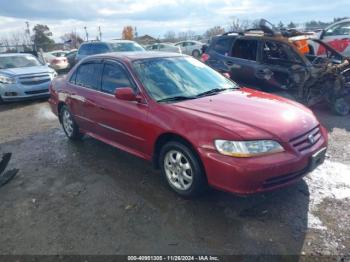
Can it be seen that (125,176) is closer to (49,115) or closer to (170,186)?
(170,186)

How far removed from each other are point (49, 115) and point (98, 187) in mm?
5094

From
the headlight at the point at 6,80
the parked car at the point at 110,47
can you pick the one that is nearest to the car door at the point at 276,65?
the parked car at the point at 110,47

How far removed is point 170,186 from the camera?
3877mm

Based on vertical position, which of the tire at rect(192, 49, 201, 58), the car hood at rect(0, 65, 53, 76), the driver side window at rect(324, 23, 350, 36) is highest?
the driver side window at rect(324, 23, 350, 36)

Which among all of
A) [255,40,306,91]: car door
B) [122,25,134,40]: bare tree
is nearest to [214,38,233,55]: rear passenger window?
[255,40,306,91]: car door

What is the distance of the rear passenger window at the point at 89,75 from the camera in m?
4.88

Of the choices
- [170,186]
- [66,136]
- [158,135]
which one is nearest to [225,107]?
→ [158,135]

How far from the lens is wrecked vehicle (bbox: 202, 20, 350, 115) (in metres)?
6.95

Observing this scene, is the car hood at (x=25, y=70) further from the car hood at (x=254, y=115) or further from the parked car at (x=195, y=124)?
the car hood at (x=254, y=115)

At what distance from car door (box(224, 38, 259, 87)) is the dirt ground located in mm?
3501

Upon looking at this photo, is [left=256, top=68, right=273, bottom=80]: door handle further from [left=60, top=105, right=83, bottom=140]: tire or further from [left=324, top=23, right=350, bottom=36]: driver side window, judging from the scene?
[left=324, top=23, right=350, bottom=36]: driver side window

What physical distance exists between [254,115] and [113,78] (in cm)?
213

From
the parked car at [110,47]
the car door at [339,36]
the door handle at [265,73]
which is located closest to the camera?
the door handle at [265,73]

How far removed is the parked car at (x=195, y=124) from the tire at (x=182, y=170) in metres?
0.01
